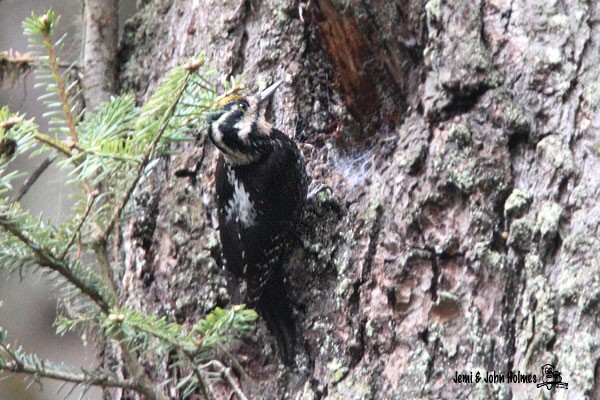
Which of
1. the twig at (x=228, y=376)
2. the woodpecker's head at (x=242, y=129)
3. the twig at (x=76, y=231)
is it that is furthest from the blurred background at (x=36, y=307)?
the twig at (x=76, y=231)

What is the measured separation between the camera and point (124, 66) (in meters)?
2.86

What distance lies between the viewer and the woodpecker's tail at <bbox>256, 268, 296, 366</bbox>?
2141mm

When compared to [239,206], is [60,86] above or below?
above

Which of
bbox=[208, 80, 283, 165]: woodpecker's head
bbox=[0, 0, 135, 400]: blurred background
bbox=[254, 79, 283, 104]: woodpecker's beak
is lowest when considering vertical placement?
bbox=[0, 0, 135, 400]: blurred background

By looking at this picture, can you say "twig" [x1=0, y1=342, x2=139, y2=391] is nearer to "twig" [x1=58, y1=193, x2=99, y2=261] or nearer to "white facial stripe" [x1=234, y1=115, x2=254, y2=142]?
"twig" [x1=58, y1=193, x2=99, y2=261]

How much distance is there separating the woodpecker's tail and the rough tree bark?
0.04m

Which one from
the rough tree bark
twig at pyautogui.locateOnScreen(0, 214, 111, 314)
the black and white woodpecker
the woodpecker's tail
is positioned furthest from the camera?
the black and white woodpecker

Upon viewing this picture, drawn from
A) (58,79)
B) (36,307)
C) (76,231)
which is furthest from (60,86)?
(36,307)

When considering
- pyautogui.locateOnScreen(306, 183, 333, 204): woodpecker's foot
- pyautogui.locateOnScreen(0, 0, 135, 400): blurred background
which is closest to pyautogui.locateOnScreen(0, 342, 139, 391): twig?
pyautogui.locateOnScreen(306, 183, 333, 204): woodpecker's foot

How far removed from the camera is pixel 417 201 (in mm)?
2031

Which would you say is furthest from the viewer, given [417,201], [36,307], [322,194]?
[36,307]

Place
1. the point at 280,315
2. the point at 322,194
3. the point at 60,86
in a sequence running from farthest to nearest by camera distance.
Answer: the point at 322,194, the point at 280,315, the point at 60,86

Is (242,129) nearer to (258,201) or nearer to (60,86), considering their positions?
(258,201)

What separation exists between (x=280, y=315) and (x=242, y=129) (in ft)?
2.15
